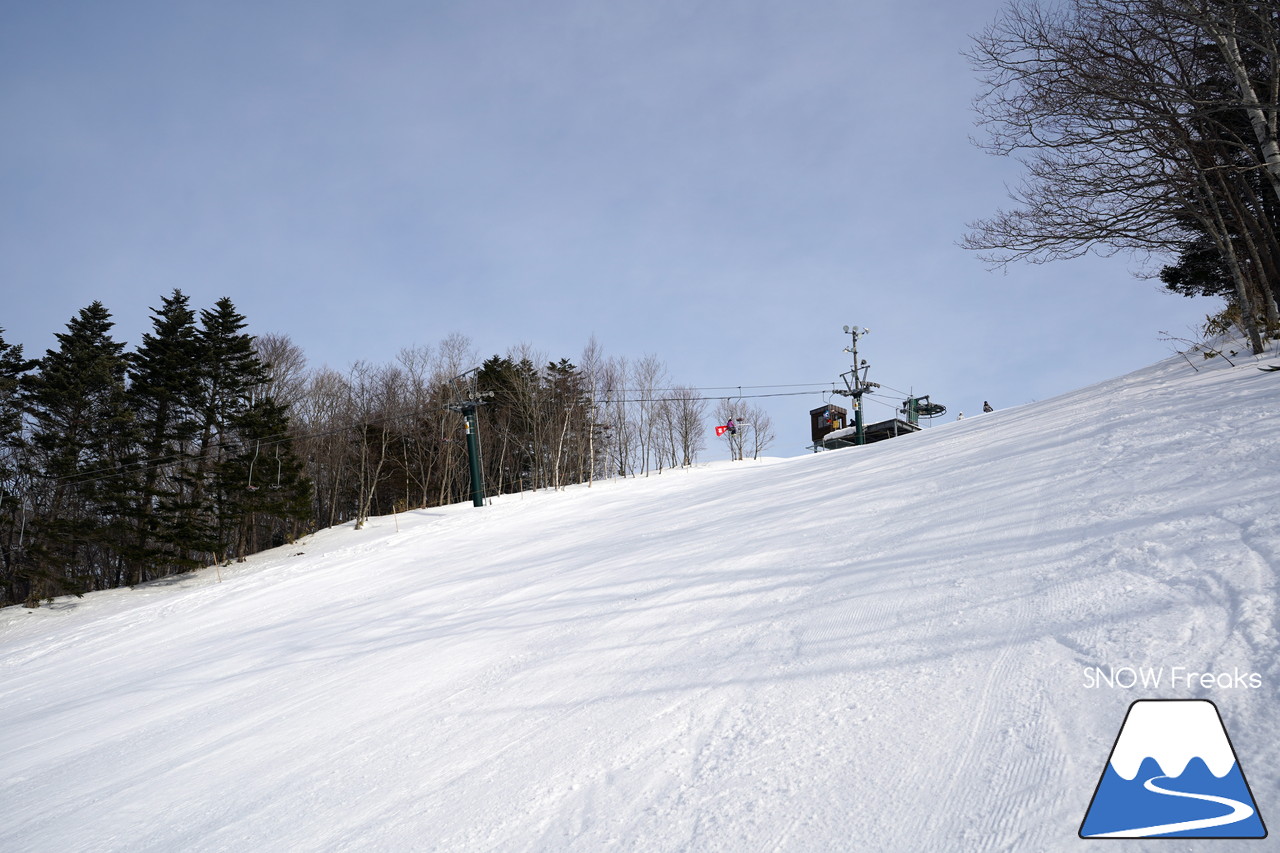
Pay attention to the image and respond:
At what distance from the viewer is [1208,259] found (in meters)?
15.1

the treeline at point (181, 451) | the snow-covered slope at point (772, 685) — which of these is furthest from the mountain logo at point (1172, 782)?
the treeline at point (181, 451)

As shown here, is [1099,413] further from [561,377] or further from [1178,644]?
[561,377]

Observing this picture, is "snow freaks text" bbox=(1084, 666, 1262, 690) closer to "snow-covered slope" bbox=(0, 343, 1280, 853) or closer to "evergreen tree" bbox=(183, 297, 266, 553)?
"snow-covered slope" bbox=(0, 343, 1280, 853)

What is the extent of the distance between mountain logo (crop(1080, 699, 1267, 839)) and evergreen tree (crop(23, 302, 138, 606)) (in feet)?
94.8

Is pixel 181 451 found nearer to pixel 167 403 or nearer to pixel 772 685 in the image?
pixel 167 403

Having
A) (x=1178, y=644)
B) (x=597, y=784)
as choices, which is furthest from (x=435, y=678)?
(x=1178, y=644)

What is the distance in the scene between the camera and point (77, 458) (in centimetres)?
2506

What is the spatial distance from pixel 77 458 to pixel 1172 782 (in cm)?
3245

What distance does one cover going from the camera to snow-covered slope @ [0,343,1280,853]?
2590 millimetres

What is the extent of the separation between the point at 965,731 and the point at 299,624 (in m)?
8.57

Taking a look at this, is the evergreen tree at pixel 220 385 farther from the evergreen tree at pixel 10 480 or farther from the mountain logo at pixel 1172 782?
the mountain logo at pixel 1172 782

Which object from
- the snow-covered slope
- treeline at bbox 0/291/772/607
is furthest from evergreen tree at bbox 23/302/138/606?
the snow-covered slope

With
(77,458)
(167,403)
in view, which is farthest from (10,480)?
(167,403)

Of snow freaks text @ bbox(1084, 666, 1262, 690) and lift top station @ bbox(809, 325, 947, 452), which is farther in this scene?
lift top station @ bbox(809, 325, 947, 452)
